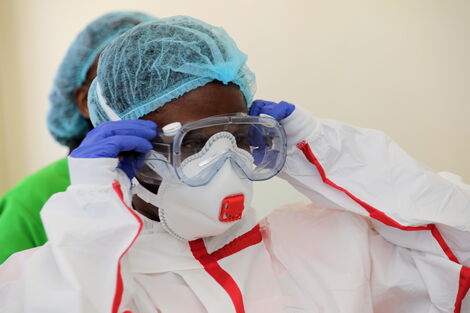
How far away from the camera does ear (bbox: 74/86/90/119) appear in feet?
5.60

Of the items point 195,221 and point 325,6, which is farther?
point 325,6

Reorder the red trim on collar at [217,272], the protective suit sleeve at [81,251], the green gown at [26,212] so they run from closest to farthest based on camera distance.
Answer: the protective suit sleeve at [81,251] < the red trim on collar at [217,272] < the green gown at [26,212]

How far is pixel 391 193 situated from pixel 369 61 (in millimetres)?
636

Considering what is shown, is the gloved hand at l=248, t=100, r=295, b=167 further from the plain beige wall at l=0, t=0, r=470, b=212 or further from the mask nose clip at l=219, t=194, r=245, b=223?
the plain beige wall at l=0, t=0, r=470, b=212

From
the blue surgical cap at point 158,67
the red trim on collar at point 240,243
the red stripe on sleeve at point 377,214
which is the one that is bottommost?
the red trim on collar at point 240,243

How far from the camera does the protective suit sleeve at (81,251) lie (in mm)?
715

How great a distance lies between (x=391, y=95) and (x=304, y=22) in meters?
0.40

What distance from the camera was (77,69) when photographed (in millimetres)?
1672

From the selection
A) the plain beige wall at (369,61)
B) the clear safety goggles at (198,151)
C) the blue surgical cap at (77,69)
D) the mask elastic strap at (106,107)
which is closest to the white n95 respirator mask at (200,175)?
the clear safety goggles at (198,151)

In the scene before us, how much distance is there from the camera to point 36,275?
0.74m

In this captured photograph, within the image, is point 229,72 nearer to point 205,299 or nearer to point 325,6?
point 205,299

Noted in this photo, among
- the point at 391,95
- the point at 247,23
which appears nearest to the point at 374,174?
the point at 391,95

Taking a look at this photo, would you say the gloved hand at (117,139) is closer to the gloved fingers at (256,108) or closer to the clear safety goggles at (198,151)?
the clear safety goggles at (198,151)

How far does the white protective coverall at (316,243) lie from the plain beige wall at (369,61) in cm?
41
